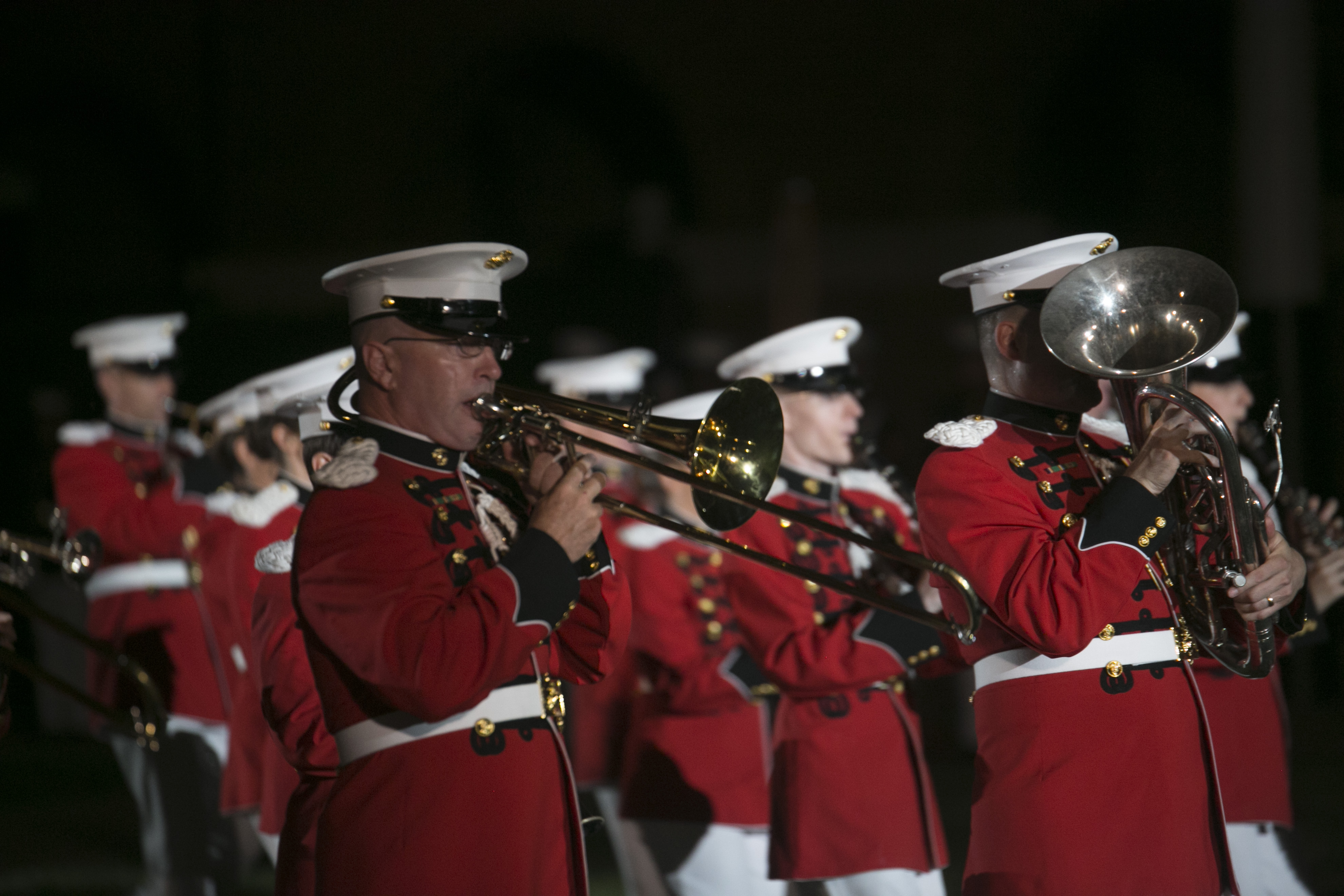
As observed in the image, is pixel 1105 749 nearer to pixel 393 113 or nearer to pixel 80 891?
pixel 80 891

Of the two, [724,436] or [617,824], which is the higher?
[724,436]

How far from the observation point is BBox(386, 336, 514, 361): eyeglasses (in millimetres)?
2869

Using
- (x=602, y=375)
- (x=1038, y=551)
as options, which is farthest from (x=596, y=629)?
(x=602, y=375)

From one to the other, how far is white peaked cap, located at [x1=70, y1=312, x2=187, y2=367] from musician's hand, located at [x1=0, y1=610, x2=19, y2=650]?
10.4 ft

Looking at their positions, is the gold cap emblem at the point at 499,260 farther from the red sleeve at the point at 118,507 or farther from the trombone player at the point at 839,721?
the red sleeve at the point at 118,507

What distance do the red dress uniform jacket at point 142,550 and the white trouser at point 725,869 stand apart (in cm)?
200

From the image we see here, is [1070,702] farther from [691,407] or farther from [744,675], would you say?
[691,407]

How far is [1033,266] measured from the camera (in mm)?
3207

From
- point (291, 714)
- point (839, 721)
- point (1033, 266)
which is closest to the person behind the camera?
point (1033, 266)

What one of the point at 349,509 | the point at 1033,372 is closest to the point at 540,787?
the point at 349,509

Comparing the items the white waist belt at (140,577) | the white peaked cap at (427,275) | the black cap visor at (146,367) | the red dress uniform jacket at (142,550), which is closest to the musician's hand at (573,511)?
the white peaked cap at (427,275)

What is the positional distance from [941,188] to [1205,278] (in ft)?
35.1

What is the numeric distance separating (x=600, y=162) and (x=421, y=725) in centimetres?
1168

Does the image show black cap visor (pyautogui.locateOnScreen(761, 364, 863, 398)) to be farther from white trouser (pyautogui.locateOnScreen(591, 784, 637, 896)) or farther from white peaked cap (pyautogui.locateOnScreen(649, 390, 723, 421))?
white trouser (pyautogui.locateOnScreen(591, 784, 637, 896))
